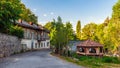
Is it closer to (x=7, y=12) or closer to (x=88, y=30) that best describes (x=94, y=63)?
(x=7, y=12)

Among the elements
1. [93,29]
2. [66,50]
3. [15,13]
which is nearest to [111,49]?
[66,50]

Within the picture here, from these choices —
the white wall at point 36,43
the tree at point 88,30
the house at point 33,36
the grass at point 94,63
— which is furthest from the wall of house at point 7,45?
the tree at point 88,30

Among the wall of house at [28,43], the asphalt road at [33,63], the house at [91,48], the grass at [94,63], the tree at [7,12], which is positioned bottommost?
the grass at [94,63]

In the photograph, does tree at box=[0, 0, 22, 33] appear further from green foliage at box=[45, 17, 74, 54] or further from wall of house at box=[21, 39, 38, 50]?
wall of house at box=[21, 39, 38, 50]

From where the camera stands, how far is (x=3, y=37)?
1310 inches

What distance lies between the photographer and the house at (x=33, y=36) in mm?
56575

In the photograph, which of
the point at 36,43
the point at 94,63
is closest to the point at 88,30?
the point at 36,43

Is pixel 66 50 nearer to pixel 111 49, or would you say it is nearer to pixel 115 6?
pixel 115 6

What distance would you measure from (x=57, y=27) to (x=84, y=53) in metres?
8.13

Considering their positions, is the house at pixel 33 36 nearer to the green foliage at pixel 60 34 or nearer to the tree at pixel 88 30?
the green foliage at pixel 60 34

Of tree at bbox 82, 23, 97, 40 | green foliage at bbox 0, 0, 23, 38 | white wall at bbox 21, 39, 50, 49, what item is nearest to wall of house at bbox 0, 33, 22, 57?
green foliage at bbox 0, 0, 23, 38

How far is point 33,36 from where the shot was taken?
2554 inches

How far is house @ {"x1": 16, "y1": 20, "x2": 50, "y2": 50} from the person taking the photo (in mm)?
56575

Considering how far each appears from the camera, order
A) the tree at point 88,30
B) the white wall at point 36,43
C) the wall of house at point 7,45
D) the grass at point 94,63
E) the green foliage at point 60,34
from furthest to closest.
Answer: the tree at point 88,30
the white wall at point 36,43
the green foliage at point 60,34
the wall of house at point 7,45
the grass at point 94,63
